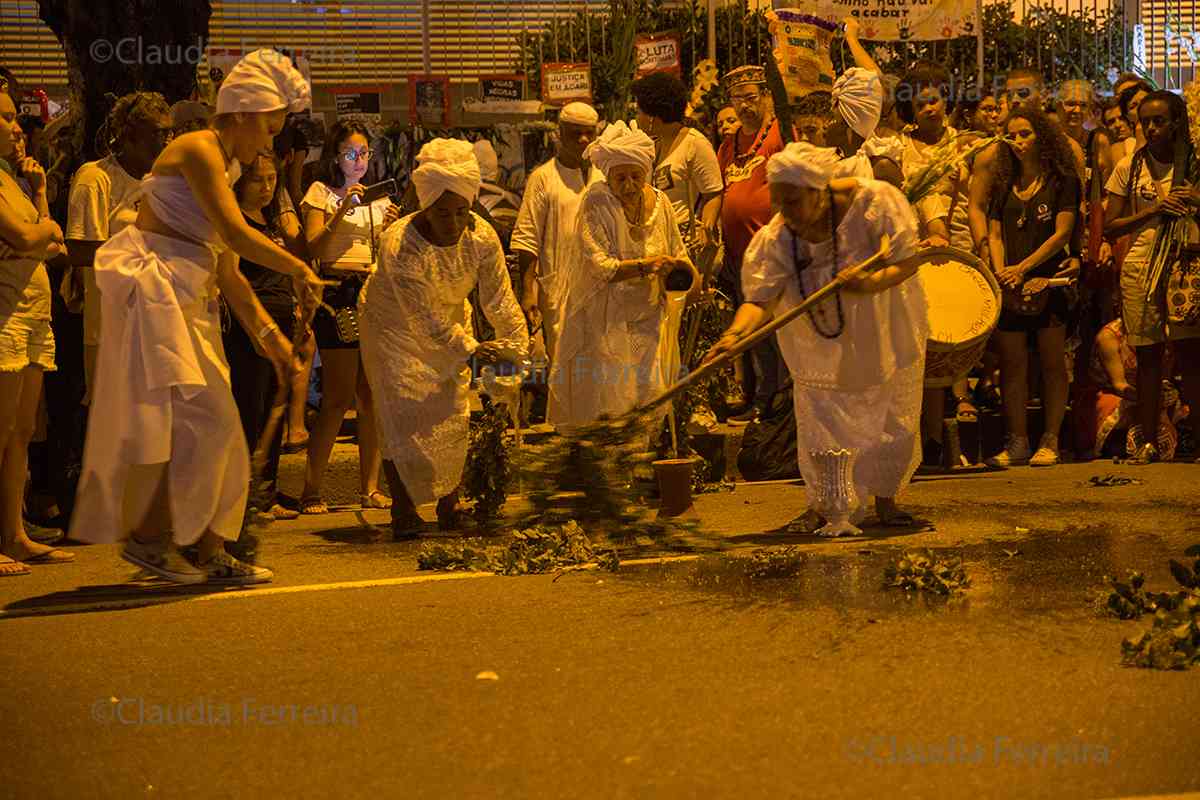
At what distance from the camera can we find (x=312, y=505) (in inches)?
436

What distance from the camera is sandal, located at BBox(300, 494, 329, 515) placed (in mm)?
11047

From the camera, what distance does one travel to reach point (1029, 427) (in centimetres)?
1326

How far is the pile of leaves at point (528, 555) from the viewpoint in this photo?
28.1ft

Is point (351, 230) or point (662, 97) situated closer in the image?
point (351, 230)

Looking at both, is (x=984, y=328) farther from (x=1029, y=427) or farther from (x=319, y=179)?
(x=319, y=179)

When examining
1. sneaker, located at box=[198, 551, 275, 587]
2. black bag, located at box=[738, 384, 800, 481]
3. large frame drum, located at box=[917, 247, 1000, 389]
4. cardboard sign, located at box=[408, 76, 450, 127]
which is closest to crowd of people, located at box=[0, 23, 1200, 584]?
sneaker, located at box=[198, 551, 275, 587]

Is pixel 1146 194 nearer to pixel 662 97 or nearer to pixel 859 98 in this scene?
pixel 859 98

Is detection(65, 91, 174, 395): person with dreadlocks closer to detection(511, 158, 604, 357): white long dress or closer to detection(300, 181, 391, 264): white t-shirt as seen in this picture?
detection(300, 181, 391, 264): white t-shirt

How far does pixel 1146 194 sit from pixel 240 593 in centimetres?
703

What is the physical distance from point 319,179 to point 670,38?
4.83 meters

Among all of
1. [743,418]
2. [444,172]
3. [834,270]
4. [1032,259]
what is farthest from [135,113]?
[1032,259]

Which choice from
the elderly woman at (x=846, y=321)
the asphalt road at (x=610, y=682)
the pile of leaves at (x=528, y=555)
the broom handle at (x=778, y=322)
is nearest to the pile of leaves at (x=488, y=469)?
the asphalt road at (x=610, y=682)

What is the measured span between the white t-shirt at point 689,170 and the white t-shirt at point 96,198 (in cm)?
352

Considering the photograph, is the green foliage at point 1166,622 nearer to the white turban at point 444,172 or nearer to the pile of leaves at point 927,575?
the pile of leaves at point 927,575
